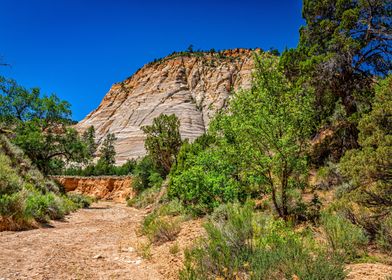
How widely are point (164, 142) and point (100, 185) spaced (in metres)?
18.1

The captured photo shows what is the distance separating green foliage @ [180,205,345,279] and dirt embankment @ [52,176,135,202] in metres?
31.1

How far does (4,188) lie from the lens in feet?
30.7

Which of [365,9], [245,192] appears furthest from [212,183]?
[365,9]

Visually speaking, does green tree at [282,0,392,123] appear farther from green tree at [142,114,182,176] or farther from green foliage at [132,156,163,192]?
green foliage at [132,156,163,192]

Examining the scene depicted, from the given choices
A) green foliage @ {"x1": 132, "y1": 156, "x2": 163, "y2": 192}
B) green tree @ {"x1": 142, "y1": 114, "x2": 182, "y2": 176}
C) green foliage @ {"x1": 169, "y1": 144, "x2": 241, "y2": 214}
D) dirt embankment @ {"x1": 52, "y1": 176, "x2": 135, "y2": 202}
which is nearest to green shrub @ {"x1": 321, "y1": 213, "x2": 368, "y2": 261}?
green foliage @ {"x1": 169, "y1": 144, "x2": 241, "y2": 214}

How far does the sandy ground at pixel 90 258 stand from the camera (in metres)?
4.46

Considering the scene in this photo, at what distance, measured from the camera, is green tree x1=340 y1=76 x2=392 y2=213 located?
5613 mm

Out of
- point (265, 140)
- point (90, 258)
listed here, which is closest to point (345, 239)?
point (265, 140)

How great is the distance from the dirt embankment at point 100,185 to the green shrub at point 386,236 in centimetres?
3154

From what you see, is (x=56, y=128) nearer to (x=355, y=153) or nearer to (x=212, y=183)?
(x=212, y=183)

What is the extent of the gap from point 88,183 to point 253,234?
118ft

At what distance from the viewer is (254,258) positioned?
13.3 feet

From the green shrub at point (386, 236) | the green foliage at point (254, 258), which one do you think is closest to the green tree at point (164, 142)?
Answer: the green foliage at point (254, 258)

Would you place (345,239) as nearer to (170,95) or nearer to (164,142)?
(164,142)
